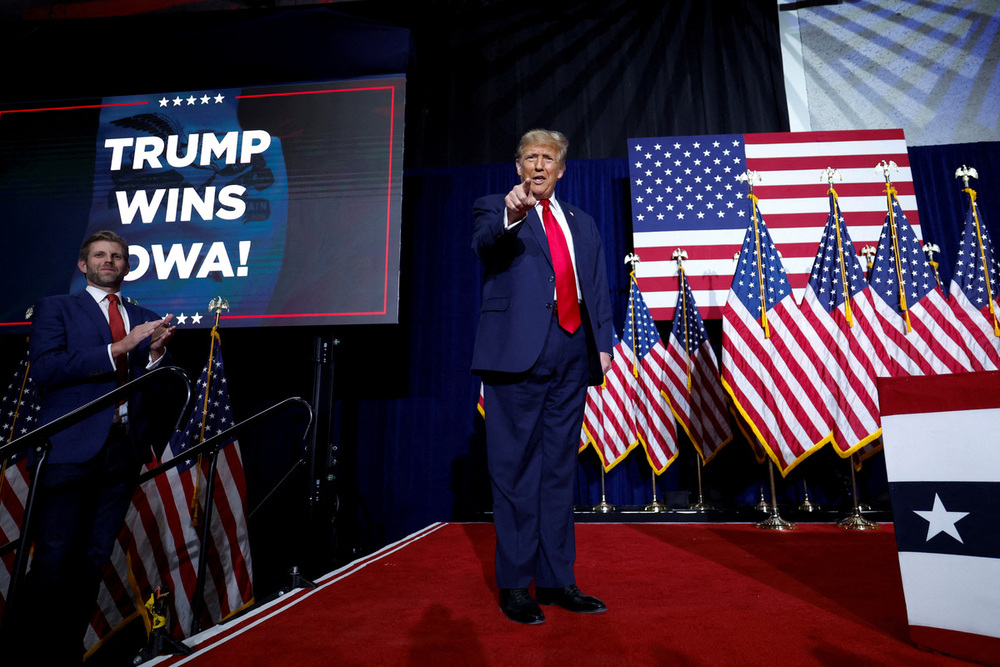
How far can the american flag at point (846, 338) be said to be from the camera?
131 inches

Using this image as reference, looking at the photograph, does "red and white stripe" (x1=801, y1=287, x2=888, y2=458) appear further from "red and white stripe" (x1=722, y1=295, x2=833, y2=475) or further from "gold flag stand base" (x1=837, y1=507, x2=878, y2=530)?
"gold flag stand base" (x1=837, y1=507, x2=878, y2=530)

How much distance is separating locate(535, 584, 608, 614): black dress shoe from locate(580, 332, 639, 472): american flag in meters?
2.54

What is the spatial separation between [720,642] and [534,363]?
814mm

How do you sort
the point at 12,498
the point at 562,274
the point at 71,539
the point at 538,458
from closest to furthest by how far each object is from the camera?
the point at 538,458 < the point at 562,274 < the point at 71,539 < the point at 12,498

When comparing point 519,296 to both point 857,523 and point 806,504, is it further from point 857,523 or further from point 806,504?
point 806,504

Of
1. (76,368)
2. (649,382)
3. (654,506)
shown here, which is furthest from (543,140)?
(654,506)

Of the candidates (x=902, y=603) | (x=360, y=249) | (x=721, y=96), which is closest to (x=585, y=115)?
(x=721, y=96)

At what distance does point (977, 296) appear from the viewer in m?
3.83

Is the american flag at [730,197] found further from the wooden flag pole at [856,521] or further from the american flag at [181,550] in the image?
the american flag at [181,550]

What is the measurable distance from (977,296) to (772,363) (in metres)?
1.60

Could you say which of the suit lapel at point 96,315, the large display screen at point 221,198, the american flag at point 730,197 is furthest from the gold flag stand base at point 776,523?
the suit lapel at point 96,315

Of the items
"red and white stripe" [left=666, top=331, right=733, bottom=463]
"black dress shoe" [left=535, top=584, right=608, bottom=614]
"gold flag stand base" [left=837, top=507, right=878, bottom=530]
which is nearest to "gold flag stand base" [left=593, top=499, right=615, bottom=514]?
"red and white stripe" [left=666, top=331, right=733, bottom=463]

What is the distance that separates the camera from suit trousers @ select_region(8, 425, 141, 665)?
1.98m

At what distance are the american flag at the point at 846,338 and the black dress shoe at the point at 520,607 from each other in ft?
8.27
